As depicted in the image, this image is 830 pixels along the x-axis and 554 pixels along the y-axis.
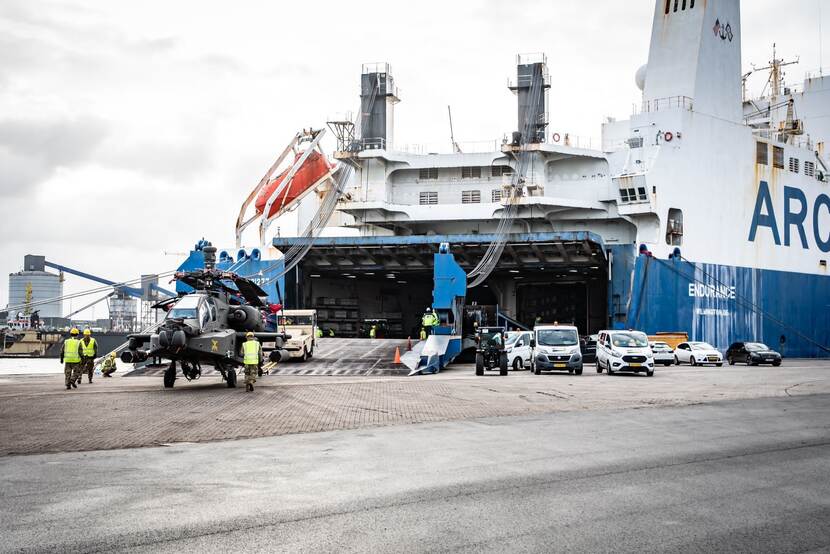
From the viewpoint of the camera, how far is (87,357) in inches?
906

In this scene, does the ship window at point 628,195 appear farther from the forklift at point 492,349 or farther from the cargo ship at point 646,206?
the forklift at point 492,349

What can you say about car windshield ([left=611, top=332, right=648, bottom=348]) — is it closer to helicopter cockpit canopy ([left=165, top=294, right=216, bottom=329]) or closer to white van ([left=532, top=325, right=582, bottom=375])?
white van ([left=532, top=325, right=582, bottom=375])

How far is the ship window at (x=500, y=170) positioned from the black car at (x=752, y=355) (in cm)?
1628

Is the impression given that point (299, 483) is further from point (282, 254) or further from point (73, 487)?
point (282, 254)

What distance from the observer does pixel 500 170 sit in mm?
49500

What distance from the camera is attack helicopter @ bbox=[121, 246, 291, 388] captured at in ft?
66.7

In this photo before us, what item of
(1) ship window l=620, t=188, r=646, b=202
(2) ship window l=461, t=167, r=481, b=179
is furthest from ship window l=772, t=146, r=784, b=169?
(2) ship window l=461, t=167, r=481, b=179

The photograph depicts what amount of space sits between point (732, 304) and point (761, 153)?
9664 millimetres

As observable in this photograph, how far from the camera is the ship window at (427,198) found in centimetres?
5034

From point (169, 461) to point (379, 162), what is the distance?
4093 cm

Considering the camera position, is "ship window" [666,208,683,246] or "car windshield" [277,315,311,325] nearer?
"car windshield" [277,315,311,325]

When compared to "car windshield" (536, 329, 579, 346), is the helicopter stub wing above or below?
above

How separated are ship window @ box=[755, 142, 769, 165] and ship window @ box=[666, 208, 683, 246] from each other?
740 centimetres

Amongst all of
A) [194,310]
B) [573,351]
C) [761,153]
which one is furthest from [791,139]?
[194,310]
